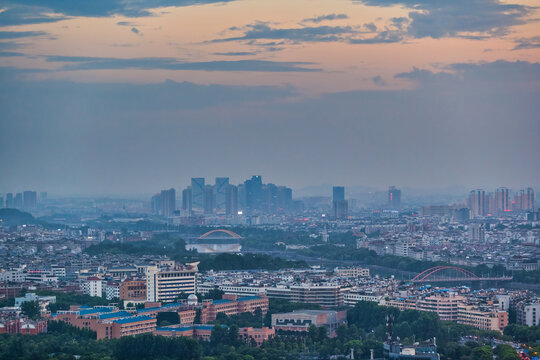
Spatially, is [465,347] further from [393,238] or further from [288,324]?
[393,238]

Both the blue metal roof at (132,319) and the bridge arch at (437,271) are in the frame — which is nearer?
the blue metal roof at (132,319)

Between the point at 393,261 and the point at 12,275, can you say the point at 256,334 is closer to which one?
the point at 12,275

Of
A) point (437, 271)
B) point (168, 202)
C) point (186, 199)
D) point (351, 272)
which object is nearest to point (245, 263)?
point (351, 272)

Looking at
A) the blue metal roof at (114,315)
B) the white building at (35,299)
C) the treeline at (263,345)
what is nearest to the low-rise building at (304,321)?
the treeline at (263,345)

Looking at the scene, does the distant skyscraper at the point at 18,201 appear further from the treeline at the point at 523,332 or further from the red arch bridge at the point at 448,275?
the treeline at the point at 523,332

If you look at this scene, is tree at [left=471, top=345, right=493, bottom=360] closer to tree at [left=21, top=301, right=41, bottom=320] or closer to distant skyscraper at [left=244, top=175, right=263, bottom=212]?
tree at [left=21, top=301, right=41, bottom=320]

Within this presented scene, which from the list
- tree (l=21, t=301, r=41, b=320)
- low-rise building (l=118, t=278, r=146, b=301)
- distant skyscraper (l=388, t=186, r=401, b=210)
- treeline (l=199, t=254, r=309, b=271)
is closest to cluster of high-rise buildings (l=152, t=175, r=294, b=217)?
distant skyscraper (l=388, t=186, r=401, b=210)

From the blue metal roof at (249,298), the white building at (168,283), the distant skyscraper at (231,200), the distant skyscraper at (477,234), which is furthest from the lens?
the distant skyscraper at (231,200)
